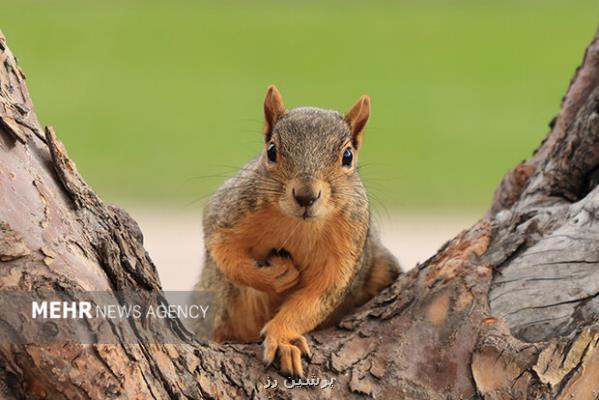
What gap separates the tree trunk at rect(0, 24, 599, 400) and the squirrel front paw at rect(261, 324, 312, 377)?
17 mm

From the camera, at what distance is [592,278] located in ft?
5.23

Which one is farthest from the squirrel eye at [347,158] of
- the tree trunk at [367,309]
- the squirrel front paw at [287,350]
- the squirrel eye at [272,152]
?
the squirrel front paw at [287,350]

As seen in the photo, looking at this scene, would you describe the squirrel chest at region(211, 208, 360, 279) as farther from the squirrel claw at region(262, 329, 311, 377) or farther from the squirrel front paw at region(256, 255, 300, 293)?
the squirrel claw at region(262, 329, 311, 377)

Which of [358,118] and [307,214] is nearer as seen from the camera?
[307,214]

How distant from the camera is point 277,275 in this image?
6.02ft

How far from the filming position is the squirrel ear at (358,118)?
192 cm

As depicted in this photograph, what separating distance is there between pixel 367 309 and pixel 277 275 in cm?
20

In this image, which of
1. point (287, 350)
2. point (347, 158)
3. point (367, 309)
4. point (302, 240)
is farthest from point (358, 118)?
point (287, 350)

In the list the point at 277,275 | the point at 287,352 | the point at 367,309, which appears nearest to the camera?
the point at 287,352

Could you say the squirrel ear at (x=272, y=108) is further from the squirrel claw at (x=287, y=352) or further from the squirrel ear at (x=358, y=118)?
the squirrel claw at (x=287, y=352)

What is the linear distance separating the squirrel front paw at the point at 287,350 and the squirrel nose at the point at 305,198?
0.70ft

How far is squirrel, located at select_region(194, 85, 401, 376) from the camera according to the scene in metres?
1.76

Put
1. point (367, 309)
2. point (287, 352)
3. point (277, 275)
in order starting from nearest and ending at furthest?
1. point (287, 352)
2. point (367, 309)
3. point (277, 275)

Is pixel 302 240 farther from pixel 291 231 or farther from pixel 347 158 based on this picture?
pixel 347 158
